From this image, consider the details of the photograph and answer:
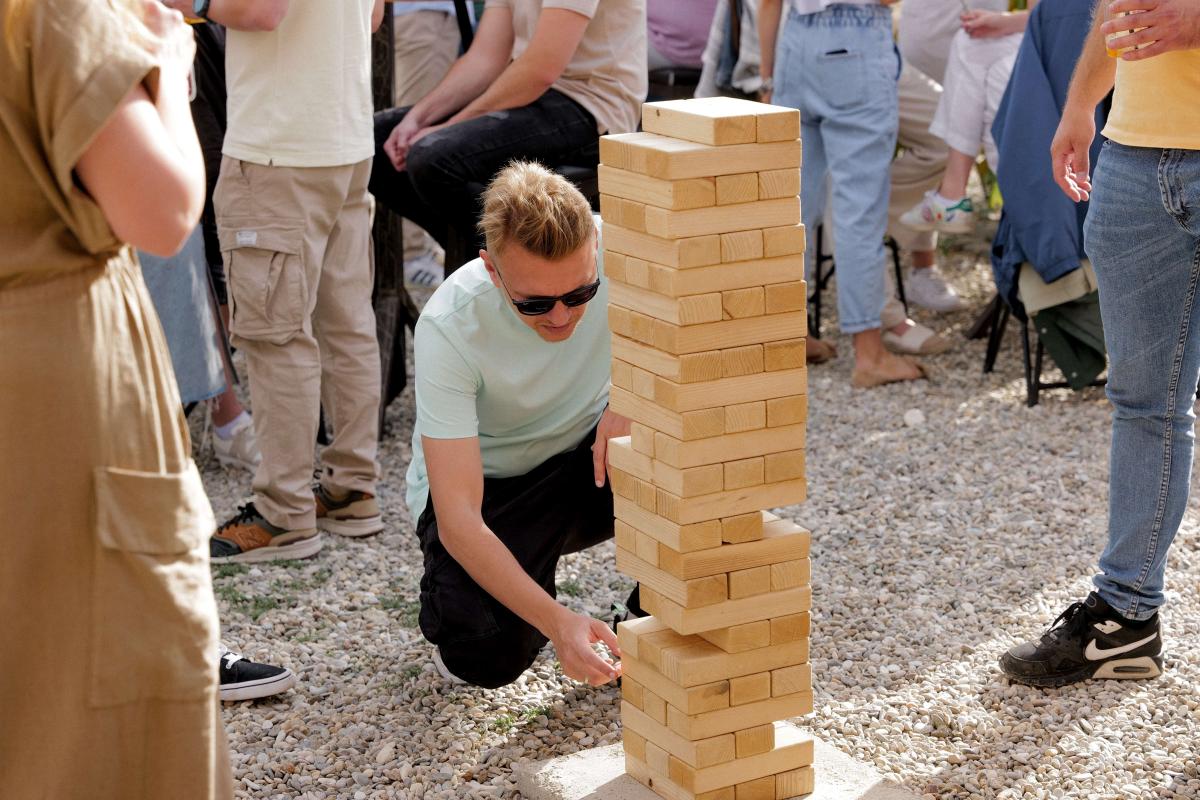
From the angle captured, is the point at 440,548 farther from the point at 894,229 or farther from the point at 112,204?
the point at 894,229

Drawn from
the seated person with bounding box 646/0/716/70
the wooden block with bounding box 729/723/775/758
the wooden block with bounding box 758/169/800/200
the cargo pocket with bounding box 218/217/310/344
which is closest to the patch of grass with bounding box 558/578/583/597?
the cargo pocket with bounding box 218/217/310/344

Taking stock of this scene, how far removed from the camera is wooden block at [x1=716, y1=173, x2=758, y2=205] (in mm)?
2287

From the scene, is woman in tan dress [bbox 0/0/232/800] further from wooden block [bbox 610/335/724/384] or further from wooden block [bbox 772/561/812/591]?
wooden block [bbox 772/561/812/591]

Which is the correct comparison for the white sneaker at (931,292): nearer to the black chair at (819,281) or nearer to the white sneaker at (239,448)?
the black chair at (819,281)

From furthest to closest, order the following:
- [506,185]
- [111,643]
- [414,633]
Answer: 1. [414,633]
2. [506,185]
3. [111,643]

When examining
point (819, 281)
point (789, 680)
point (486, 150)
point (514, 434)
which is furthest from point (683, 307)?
point (819, 281)

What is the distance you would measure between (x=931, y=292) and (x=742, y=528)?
13.9 ft

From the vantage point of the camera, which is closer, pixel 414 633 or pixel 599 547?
pixel 414 633

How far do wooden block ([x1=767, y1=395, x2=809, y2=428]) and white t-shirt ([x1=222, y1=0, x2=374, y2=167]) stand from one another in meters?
1.91

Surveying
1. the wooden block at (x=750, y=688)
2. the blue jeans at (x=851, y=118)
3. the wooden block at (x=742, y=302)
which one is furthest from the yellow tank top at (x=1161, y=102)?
the blue jeans at (x=851, y=118)

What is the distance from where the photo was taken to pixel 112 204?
1663mm

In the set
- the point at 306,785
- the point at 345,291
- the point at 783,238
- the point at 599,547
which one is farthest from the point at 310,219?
the point at 783,238

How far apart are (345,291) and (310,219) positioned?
14.4 inches

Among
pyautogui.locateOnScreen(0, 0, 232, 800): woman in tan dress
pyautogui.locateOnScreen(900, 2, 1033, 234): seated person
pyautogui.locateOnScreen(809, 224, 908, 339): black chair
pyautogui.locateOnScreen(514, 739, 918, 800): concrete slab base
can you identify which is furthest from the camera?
pyautogui.locateOnScreen(809, 224, 908, 339): black chair
